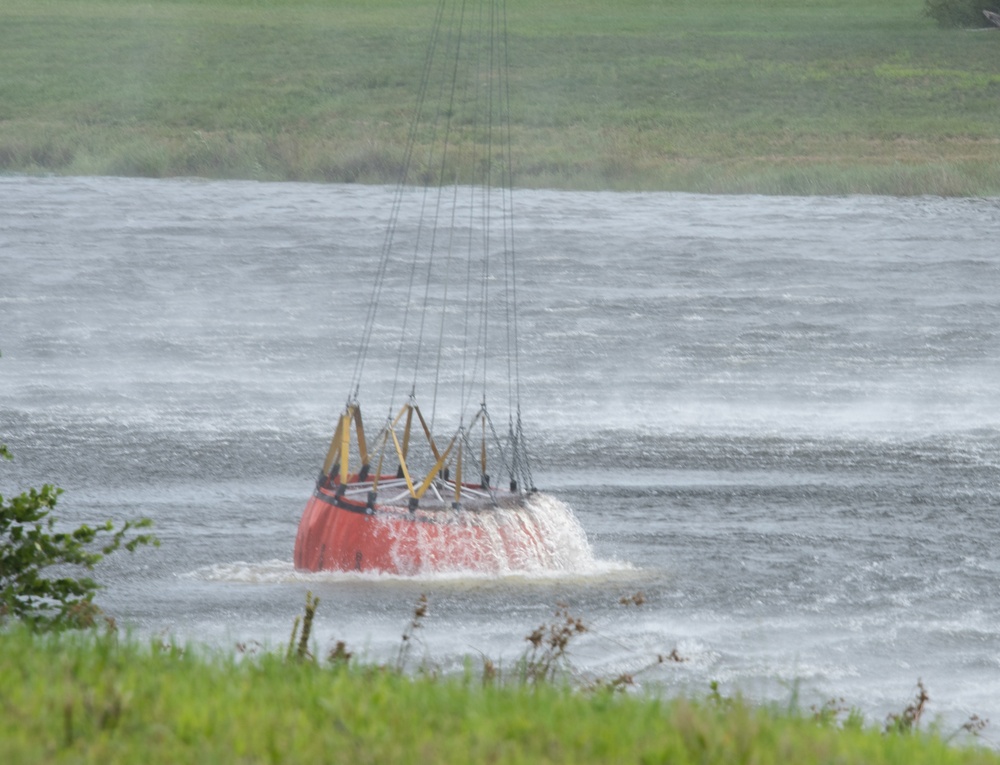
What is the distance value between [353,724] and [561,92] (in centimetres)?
6431

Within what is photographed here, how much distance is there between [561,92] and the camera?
6894 cm

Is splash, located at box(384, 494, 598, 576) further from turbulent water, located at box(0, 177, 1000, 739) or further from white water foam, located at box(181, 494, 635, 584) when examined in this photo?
turbulent water, located at box(0, 177, 1000, 739)

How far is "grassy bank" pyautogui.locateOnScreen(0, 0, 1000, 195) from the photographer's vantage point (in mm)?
60500

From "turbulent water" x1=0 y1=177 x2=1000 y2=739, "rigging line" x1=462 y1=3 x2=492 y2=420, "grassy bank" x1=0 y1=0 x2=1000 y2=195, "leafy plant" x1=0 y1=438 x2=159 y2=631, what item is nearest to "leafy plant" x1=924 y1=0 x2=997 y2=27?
"grassy bank" x1=0 y1=0 x2=1000 y2=195

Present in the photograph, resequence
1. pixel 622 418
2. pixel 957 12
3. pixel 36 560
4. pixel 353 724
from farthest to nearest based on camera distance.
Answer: pixel 957 12, pixel 622 418, pixel 36 560, pixel 353 724

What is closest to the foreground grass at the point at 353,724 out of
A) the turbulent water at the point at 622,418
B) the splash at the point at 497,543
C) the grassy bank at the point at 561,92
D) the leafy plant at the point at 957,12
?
the turbulent water at the point at 622,418

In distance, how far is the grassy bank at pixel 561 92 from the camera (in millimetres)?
60500

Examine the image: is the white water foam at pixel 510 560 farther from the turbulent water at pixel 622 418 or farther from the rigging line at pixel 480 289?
the rigging line at pixel 480 289

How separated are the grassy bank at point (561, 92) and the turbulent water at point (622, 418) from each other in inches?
153

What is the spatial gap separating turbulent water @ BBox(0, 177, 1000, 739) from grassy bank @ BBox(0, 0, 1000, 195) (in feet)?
12.8

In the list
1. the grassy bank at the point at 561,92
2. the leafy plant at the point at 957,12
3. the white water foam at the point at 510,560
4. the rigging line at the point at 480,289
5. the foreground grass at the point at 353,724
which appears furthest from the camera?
the leafy plant at the point at 957,12

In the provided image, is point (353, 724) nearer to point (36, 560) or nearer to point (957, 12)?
point (36, 560)

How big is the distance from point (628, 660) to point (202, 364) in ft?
65.1

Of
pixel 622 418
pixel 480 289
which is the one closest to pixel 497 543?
pixel 622 418
